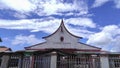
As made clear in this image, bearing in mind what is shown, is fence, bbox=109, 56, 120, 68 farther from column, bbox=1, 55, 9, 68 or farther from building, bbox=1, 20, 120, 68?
column, bbox=1, 55, 9, 68

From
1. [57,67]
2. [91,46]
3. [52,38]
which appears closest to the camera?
[57,67]

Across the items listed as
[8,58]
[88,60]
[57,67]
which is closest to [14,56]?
[8,58]

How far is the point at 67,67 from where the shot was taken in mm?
11656

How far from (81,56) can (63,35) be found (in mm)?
16123

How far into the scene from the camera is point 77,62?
1155cm

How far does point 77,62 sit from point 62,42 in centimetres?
1585

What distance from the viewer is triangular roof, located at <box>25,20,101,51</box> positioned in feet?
84.8

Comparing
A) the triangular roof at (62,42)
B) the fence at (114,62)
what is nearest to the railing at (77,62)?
the fence at (114,62)

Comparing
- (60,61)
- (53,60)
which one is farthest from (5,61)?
(60,61)

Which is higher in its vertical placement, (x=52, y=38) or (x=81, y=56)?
(x=52, y=38)

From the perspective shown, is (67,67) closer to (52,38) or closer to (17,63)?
(17,63)

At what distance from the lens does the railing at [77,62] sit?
1151cm

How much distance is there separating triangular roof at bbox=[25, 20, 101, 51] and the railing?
45.4 ft

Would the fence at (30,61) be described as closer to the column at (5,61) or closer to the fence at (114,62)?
the column at (5,61)
